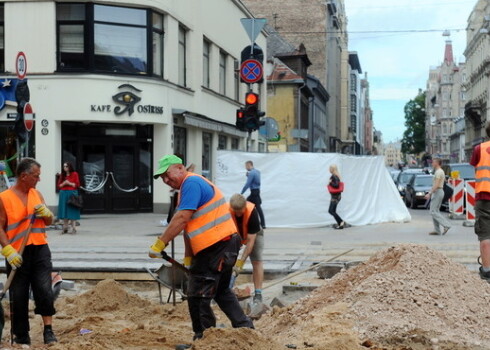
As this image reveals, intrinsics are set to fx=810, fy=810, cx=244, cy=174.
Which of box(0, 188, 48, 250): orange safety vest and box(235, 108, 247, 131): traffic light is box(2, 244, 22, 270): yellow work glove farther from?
box(235, 108, 247, 131): traffic light

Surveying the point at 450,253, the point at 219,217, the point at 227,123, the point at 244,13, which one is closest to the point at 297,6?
the point at 244,13

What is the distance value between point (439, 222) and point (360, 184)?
4103 millimetres

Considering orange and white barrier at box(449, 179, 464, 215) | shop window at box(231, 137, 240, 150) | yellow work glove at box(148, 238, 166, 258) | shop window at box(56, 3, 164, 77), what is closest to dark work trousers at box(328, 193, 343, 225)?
orange and white barrier at box(449, 179, 464, 215)

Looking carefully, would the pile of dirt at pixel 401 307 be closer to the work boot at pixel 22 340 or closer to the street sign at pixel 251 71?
the work boot at pixel 22 340

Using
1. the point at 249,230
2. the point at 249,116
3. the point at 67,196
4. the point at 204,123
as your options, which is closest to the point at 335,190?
the point at 249,116

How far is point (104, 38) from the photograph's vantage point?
23.8 m

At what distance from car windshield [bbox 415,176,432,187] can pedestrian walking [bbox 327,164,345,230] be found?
13.2 m

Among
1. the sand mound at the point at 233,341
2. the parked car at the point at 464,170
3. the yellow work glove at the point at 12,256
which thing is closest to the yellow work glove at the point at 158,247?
the sand mound at the point at 233,341

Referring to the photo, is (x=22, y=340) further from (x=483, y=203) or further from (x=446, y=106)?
(x=446, y=106)

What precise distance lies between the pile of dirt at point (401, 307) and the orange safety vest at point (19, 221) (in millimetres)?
2287

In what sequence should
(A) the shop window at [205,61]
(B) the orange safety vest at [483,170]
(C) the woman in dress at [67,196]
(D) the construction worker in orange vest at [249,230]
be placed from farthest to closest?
(A) the shop window at [205,61]
(C) the woman in dress at [67,196]
(B) the orange safety vest at [483,170]
(D) the construction worker in orange vest at [249,230]

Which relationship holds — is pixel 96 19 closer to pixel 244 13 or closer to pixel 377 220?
pixel 377 220

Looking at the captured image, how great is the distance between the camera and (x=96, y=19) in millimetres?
23516

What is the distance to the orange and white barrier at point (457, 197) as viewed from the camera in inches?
893
